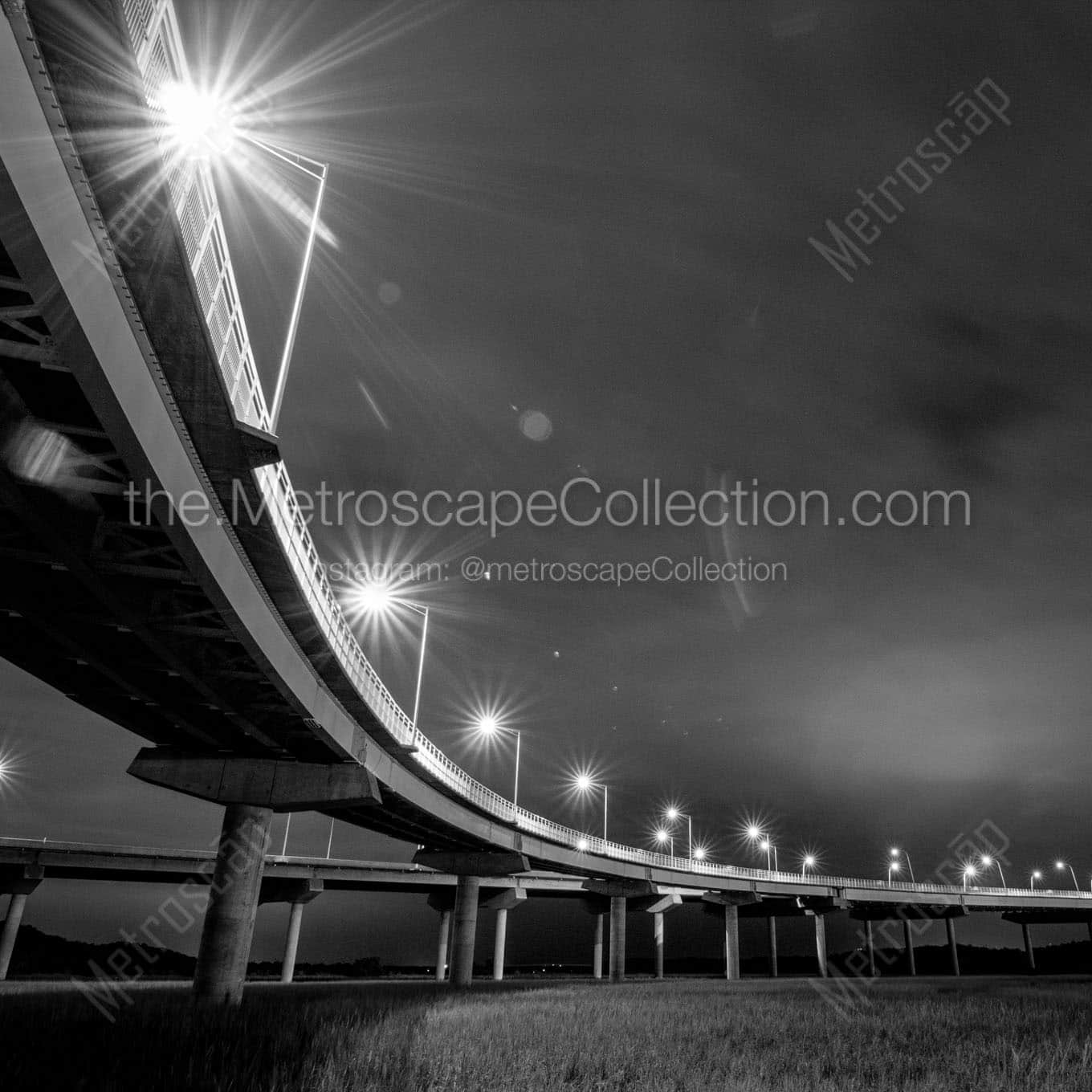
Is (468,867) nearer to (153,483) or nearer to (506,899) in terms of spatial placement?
(506,899)

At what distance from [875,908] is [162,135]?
123m

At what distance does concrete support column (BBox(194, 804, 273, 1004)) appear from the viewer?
26641mm

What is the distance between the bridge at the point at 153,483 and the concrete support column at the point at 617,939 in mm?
47653

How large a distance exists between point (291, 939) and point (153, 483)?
70345 mm

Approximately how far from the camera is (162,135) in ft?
29.2

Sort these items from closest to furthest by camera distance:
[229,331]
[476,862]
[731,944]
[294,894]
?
[229,331] → [476,862] → [294,894] → [731,944]

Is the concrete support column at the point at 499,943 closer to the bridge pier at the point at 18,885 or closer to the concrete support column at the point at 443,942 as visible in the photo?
the concrete support column at the point at 443,942

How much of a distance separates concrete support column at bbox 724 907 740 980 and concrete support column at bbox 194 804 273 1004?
65.2 m

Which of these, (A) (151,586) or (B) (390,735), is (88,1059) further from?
(B) (390,735)

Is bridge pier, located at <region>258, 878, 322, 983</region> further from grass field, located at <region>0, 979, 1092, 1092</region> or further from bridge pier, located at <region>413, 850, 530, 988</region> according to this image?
grass field, located at <region>0, 979, 1092, 1092</region>

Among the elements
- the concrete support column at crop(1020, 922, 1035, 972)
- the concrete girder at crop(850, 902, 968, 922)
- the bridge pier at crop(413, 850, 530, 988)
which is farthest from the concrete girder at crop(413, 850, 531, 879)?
the concrete support column at crop(1020, 922, 1035, 972)

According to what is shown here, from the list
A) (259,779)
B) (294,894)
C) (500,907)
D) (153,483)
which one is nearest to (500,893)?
(500,907)

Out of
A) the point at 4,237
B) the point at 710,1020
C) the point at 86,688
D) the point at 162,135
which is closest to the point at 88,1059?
the point at 4,237

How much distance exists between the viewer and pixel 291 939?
70812 millimetres
